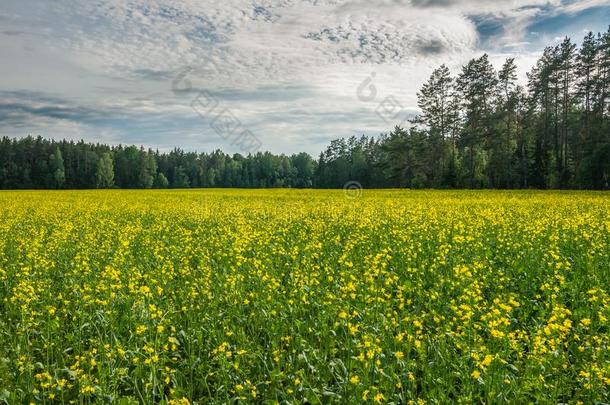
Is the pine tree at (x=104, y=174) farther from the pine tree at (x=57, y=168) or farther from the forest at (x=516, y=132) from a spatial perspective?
the forest at (x=516, y=132)

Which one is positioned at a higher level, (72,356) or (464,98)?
(464,98)

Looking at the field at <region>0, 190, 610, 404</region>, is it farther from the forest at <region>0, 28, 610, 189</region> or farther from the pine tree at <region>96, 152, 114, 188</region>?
the pine tree at <region>96, 152, 114, 188</region>

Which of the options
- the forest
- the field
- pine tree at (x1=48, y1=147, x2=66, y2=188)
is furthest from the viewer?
pine tree at (x1=48, y1=147, x2=66, y2=188)

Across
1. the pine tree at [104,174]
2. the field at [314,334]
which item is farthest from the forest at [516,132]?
the pine tree at [104,174]

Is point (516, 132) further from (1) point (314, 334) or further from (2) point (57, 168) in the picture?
(2) point (57, 168)

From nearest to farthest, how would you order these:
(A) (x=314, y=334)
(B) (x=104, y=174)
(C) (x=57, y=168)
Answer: (A) (x=314, y=334) < (B) (x=104, y=174) < (C) (x=57, y=168)

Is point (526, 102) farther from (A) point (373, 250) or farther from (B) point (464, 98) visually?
(A) point (373, 250)

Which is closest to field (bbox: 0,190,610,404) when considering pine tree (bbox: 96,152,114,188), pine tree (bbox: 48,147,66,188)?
pine tree (bbox: 96,152,114,188)

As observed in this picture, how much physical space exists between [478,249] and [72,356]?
7.69 m

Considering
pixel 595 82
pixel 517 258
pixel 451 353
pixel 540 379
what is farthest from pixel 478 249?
pixel 595 82

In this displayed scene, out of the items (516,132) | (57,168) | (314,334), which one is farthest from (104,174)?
(314,334)

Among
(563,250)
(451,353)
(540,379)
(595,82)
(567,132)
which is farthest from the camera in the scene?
(567,132)

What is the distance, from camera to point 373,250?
944 centimetres

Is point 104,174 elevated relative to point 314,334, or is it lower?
elevated
